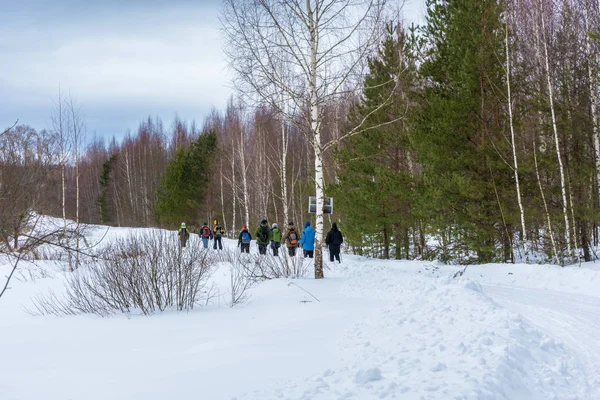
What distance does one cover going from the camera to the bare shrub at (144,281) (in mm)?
8617

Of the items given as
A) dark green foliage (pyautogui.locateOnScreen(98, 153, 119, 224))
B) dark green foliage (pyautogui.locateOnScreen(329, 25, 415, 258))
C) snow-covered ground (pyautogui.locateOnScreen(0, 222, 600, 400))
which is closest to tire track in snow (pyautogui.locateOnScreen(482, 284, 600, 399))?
snow-covered ground (pyautogui.locateOnScreen(0, 222, 600, 400))

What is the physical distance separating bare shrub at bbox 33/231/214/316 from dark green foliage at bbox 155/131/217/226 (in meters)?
29.2

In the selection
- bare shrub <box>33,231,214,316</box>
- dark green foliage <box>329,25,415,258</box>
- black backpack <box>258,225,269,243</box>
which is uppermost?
dark green foliage <box>329,25,415,258</box>

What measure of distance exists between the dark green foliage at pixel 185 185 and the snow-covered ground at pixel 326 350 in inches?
1132

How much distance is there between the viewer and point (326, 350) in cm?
517

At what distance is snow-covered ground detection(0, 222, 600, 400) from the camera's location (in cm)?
→ 408

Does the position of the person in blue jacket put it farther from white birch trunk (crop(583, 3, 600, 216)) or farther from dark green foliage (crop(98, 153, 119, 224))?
dark green foliage (crop(98, 153, 119, 224))

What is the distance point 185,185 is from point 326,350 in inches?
1366

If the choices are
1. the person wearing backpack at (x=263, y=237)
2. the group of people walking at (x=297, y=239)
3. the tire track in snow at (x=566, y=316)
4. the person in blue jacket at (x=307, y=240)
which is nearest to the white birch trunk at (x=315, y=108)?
the group of people walking at (x=297, y=239)

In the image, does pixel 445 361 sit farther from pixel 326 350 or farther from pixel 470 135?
pixel 470 135

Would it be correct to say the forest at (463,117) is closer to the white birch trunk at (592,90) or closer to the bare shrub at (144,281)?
the white birch trunk at (592,90)

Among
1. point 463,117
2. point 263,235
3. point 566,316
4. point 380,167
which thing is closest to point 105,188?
point 263,235

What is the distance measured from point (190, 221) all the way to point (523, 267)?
3073 centimetres

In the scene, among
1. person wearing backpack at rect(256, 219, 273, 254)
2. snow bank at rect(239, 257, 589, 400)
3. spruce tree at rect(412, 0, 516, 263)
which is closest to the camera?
snow bank at rect(239, 257, 589, 400)
